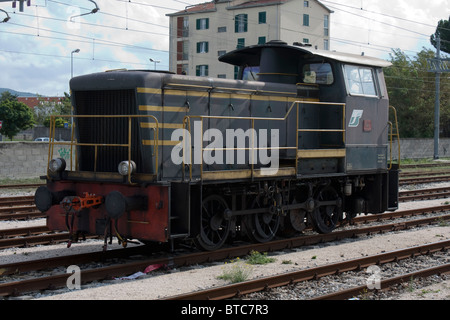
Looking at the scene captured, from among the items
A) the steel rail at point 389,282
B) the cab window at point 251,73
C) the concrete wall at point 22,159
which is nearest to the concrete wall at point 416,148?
the concrete wall at point 22,159

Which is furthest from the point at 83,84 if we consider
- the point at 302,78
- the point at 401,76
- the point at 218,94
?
the point at 401,76

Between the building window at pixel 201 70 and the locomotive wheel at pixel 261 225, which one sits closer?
the locomotive wheel at pixel 261 225

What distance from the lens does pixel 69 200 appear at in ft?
26.5

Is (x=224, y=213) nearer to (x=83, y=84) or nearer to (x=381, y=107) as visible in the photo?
(x=83, y=84)

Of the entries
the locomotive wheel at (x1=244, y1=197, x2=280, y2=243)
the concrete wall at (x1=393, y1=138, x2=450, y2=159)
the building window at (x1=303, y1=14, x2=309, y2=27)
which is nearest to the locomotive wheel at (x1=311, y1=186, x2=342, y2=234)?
the locomotive wheel at (x1=244, y1=197, x2=280, y2=243)

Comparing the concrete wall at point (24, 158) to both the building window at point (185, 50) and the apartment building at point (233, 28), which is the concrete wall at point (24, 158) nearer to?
the apartment building at point (233, 28)

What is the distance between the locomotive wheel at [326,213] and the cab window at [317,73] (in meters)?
2.03

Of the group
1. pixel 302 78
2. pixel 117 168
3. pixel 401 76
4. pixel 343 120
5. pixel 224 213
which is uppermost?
pixel 401 76

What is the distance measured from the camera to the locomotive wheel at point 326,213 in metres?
10.6

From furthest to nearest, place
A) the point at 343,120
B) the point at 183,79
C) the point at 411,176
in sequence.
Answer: the point at 411,176, the point at 343,120, the point at 183,79

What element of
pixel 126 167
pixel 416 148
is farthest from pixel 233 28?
pixel 126 167

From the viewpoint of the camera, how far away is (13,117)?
64.5 metres
